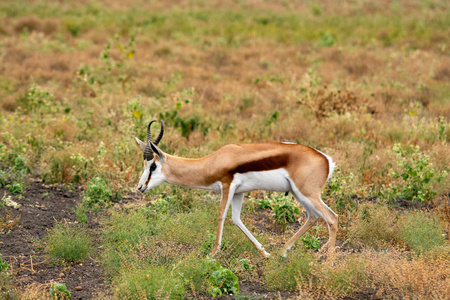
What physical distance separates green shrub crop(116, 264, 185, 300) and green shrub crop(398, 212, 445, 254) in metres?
3.10

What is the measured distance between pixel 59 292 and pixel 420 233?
4385mm

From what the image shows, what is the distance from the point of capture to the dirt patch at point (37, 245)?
6.28m

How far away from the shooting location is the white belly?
652 centimetres

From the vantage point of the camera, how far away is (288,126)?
11969mm

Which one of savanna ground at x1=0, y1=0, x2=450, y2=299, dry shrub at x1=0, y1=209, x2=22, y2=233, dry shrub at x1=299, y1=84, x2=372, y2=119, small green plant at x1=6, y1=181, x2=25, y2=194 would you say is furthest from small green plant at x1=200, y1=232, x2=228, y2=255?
dry shrub at x1=299, y1=84, x2=372, y2=119

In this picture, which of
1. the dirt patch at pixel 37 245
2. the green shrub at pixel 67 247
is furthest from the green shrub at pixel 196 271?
the green shrub at pixel 67 247

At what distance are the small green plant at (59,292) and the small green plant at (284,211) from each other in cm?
330

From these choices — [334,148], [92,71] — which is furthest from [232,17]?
[334,148]

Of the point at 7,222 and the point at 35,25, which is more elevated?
the point at 35,25

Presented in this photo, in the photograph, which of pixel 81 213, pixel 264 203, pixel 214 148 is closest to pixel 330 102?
pixel 214 148

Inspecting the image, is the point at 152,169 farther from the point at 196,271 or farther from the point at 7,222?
the point at 7,222

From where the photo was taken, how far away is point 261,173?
256 inches

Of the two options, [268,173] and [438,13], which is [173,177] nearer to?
[268,173]

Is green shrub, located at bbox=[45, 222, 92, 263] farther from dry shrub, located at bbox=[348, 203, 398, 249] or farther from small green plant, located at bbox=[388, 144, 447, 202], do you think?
small green plant, located at bbox=[388, 144, 447, 202]
